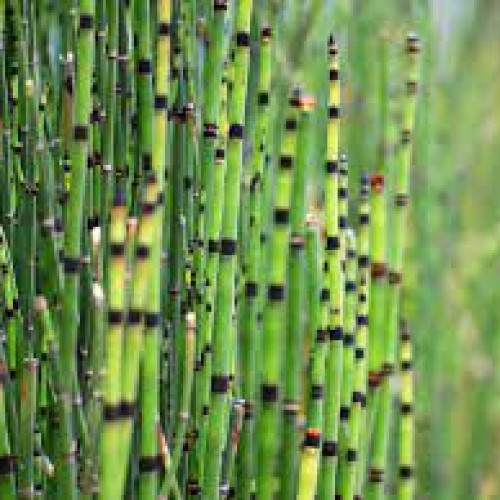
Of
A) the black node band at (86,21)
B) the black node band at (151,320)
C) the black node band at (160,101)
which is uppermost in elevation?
the black node band at (86,21)

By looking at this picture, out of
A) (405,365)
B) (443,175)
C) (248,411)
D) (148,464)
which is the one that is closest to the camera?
(148,464)

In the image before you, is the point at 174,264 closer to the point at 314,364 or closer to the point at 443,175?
the point at 314,364

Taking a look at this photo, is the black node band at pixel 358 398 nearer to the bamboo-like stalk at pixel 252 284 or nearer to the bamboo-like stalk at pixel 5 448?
the bamboo-like stalk at pixel 252 284

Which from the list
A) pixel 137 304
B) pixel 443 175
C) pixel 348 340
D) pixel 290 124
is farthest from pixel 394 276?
pixel 443 175

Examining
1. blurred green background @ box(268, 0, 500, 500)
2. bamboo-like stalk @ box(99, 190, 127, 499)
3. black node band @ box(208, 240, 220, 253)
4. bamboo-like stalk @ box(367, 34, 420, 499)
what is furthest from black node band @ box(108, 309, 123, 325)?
blurred green background @ box(268, 0, 500, 500)

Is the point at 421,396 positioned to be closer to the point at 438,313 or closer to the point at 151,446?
the point at 438,313

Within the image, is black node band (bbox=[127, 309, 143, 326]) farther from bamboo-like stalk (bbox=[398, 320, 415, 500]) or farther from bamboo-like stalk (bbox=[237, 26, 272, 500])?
bamboo-like stalk (bbox=[398, 320, 415, 500])

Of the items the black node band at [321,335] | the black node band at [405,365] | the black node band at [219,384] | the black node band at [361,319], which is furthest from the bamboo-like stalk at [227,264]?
the black node band at [405,365]
